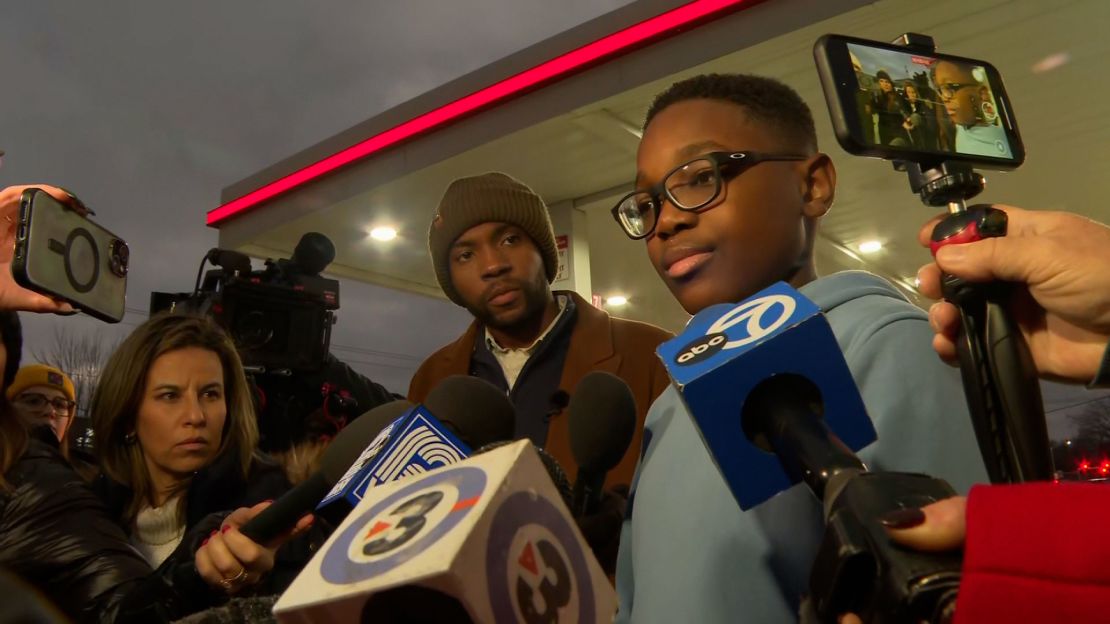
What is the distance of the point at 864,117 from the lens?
27.7 inches

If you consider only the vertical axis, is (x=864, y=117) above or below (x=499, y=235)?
below

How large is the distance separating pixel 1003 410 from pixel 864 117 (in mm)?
268

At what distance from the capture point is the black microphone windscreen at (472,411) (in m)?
0.96

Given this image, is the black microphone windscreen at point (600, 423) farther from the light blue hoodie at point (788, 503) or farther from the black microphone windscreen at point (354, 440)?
the black microphone windscreen at point (354, 440)

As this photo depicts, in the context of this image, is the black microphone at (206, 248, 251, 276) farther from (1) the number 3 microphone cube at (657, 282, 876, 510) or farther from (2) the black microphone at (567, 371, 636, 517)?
(1) the number 3 microphone cube at (657, 282, 876, 510)

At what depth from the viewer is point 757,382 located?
1.83 feet

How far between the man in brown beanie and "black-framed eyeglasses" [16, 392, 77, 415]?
6.09 feet

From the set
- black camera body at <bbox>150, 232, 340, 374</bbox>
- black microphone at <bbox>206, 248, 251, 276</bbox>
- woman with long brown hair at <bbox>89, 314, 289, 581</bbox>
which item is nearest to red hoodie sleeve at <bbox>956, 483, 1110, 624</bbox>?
woman with long brown hair at <bbox>89, 314, 289, 581</bbox>

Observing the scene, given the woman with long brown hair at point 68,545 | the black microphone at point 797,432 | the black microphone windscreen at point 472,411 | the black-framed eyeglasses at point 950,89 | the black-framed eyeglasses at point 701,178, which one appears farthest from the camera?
the woman with long brown hair at point 68,545

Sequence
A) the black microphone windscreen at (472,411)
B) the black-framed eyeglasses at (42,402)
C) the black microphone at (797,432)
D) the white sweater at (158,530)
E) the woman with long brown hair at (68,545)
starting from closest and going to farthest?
the black microphone at (797,432) → the black microphone windscreen at (472,411) → the woman with long brown hair at (68,545) → the white sweater at (158,530) → the black-framed eyeglasses at (42,402)

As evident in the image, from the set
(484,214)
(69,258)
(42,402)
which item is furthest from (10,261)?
(42,402)

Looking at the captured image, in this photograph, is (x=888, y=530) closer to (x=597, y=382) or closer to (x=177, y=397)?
(x=597, y=382)

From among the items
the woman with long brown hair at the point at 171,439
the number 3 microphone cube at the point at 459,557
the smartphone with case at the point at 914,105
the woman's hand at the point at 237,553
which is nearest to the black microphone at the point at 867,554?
the number 3 microphone cube at the point at 459,557

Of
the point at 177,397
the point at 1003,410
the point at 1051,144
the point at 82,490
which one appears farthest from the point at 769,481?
the point at 1051,144
